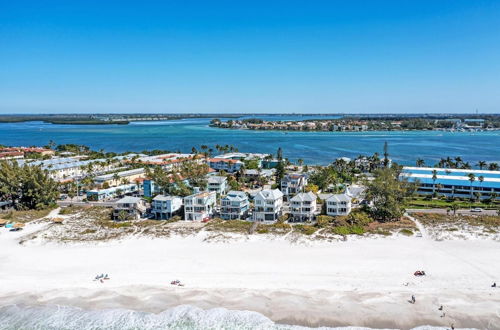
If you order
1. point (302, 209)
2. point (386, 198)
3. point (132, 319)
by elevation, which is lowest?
point (132, 319)

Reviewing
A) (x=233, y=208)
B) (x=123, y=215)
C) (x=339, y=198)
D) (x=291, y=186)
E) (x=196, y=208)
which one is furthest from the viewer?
(x=291, y=186)

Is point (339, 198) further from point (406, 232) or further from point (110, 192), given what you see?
point (110, 192)

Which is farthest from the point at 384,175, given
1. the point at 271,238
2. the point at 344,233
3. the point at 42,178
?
the point at 42,178

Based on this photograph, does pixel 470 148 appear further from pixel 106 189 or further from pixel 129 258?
pixel 129 258

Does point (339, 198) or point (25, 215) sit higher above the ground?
point (339, 198)

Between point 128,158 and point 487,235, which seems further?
point 128,158

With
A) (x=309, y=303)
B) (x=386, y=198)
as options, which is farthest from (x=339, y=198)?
(x=309, y=303)

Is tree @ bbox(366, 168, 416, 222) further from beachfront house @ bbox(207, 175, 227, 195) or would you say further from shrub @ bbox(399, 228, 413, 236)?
beachfront house @ bbox(207, 175, 227, 195)
